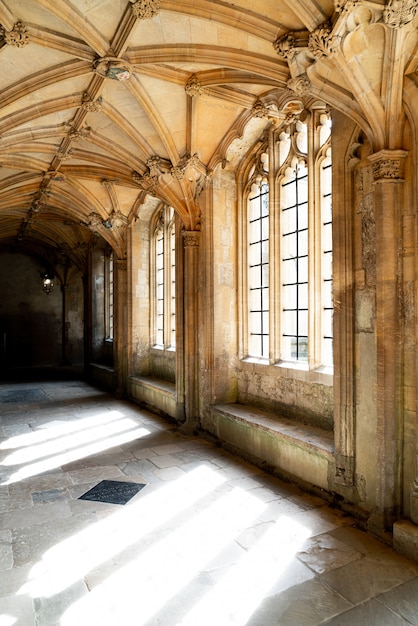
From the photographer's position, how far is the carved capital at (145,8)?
152 inches

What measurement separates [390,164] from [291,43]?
1395 millimetres

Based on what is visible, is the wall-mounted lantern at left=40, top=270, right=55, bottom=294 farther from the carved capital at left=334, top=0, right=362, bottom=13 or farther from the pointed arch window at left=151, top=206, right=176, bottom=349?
the carved capital at left=334, top=0, right=362, bottom=13

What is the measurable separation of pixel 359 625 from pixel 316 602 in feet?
0.96

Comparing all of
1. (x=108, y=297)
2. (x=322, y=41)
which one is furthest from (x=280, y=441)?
(x=108, y=297)

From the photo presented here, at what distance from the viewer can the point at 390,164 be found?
3691 mm

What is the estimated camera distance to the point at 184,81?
17.4 feet

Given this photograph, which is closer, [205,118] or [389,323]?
[389,323]

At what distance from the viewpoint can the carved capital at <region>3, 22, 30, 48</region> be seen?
4297 mm

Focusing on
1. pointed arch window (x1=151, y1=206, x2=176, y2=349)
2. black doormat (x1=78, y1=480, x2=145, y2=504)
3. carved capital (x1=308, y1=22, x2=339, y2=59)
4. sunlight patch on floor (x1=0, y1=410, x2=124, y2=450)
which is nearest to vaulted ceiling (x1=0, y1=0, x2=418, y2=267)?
carved capital (x1=308, y1=22, x2=339, y2=59)

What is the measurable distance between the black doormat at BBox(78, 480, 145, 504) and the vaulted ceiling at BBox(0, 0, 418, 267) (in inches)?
167

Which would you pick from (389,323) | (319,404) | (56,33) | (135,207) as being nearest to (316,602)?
(389,323)

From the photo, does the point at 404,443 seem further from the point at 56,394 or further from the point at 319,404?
the point at 56,394

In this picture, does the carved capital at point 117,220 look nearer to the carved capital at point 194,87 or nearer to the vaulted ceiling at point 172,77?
the vaulted ceiling at point 172,77

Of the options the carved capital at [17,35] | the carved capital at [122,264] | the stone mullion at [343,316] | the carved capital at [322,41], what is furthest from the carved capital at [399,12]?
the carved capital at [122,264]
